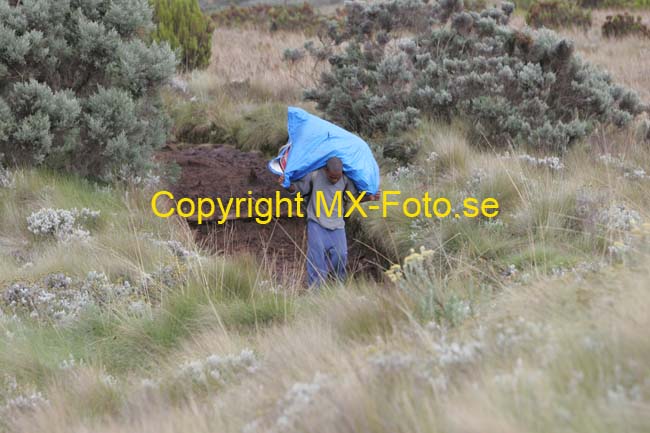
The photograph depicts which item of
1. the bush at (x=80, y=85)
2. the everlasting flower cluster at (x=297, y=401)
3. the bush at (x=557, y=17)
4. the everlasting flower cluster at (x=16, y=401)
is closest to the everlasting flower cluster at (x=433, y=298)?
the everlasting flower cluster at (x=297, y=401)

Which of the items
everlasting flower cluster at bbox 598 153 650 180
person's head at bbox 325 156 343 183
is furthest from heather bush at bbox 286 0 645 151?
person's head at bbox 325 156 343 183

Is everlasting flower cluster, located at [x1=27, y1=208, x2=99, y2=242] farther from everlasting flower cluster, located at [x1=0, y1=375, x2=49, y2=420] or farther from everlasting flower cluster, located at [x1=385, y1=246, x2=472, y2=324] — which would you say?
everlasting flower cluster, located at [x1=385, y1=246, x2=472, y2=324]

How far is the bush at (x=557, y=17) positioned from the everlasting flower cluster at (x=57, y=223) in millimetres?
15896

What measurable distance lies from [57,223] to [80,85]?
2.26 metres

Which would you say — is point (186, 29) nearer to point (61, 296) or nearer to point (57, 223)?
point (57, 223)

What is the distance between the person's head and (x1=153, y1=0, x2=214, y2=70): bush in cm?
956

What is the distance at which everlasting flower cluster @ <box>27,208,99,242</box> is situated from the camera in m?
7.68

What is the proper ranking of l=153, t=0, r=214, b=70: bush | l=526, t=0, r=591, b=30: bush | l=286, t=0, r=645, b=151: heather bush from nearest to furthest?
1. l=286, t=0, r=645, b=151: heather bush
2. l=153, t=0, r=214, b=70: bush
3. l=526, t=0, r=591, b=30: bush

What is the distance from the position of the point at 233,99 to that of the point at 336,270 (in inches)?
267

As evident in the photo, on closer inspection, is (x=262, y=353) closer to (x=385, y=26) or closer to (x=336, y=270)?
(x=336, y=270)

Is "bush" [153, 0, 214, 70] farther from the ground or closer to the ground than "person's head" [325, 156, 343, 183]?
closer to the ground

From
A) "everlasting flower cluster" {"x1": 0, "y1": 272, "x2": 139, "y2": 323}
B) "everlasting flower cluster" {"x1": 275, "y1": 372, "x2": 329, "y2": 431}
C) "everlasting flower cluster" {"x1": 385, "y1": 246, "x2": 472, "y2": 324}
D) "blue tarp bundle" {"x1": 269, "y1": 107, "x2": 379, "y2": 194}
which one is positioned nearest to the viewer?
"everlasting flower cluster" {"x1": 275, "y1": 372, "x2": 329, "y2": 431}

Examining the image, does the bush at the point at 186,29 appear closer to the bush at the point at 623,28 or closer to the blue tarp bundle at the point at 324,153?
the bush at the point at 623,28

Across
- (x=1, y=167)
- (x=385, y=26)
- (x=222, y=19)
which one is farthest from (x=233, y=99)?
(x=222, y=19)
